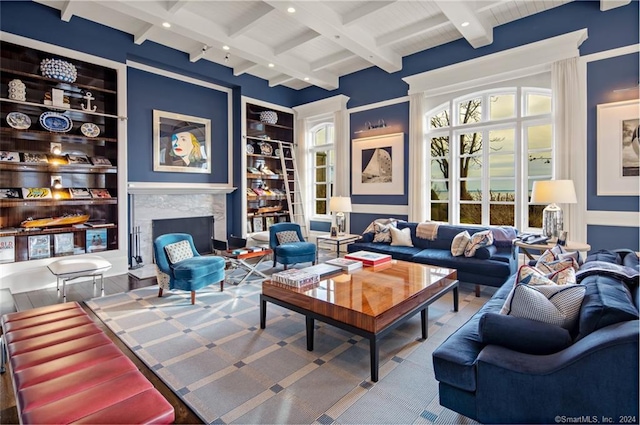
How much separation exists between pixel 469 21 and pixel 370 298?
402cm

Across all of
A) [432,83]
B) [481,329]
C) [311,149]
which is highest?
[432,83]

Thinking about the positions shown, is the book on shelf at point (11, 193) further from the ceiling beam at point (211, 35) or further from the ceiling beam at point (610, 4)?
the ceiling beam at point (610, 4)

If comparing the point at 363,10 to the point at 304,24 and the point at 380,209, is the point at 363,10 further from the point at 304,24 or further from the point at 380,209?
the point at 380,209

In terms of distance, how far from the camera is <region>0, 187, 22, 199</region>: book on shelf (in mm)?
4439

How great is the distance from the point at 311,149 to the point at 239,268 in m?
3.66

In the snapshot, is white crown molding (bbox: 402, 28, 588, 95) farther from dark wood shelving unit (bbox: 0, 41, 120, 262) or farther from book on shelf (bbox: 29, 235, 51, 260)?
book on shelf (bbox: 29, 235, 51, 260)

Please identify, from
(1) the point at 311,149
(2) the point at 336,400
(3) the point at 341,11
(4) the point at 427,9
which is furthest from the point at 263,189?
(2) the point at 336,400

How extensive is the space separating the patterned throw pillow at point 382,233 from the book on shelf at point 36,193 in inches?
192

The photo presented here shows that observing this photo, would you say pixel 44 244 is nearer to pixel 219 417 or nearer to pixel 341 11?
pixel 219 417

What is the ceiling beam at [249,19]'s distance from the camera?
4.54 meters

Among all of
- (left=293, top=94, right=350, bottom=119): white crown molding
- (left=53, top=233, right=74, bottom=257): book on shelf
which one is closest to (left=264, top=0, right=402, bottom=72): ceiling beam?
(left=293, top=94, right=350, bottom=119): white crown molding

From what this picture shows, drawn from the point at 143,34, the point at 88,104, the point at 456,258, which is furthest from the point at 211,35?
the point at 456,258

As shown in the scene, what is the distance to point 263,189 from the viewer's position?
7598mm

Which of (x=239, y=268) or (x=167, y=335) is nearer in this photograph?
(x=167, y=335)
